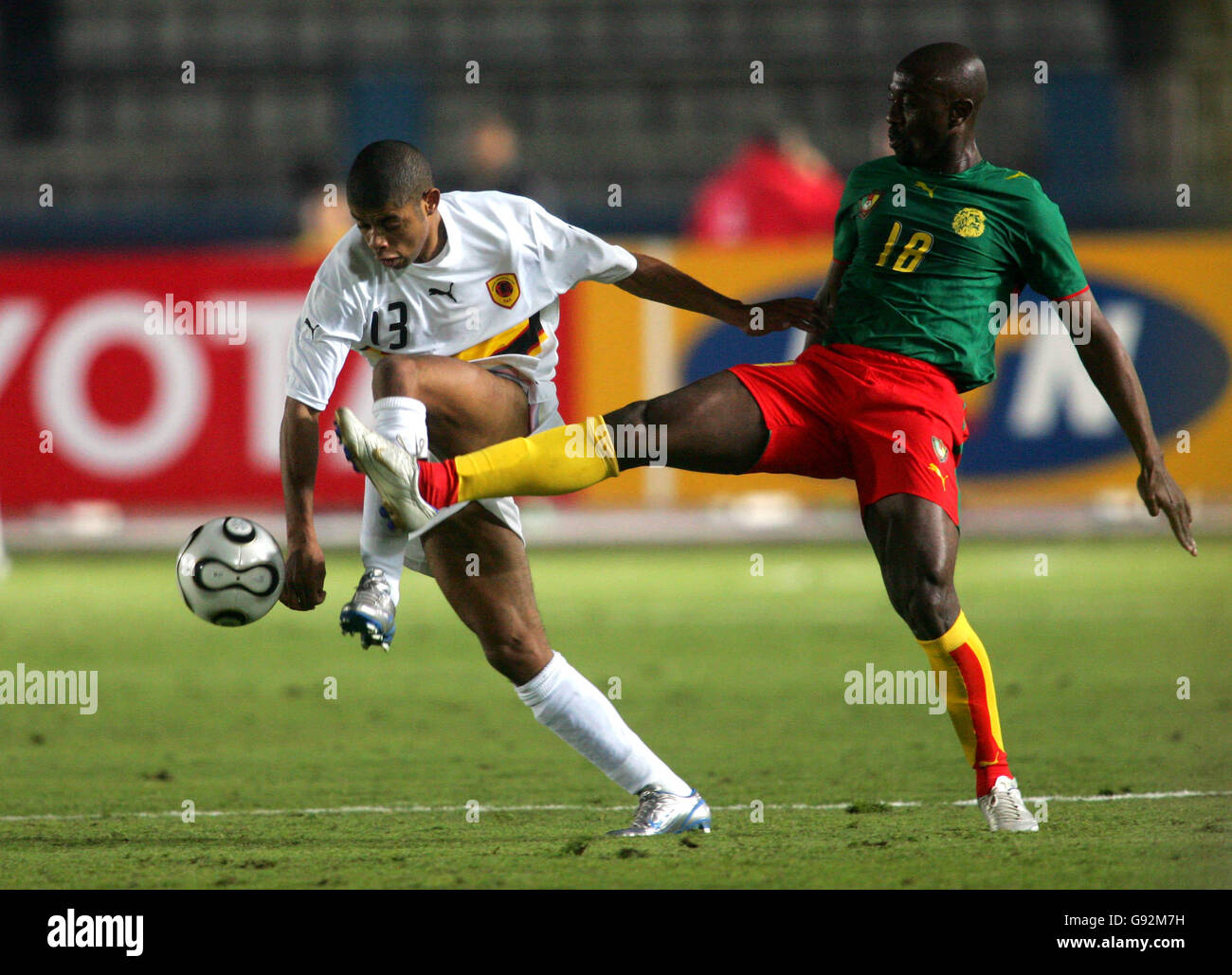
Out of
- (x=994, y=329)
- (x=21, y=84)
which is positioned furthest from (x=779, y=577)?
(x=21, y=84)

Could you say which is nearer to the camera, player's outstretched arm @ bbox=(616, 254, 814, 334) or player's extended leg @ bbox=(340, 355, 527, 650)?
player's extended leg @ bbox=(340, 355, 527, 650)

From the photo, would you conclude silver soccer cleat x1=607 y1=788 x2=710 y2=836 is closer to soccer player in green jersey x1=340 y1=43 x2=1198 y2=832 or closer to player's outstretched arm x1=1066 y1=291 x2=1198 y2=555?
soccer player in green jersey x1=340 y1=43 x2=1198 y2=832

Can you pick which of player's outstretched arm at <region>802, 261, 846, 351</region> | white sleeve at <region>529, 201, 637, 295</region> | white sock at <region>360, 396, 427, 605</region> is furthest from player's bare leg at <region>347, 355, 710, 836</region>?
player's outstretched arm at <region>802, 261, 846, 351</region>

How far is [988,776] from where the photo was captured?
16.5ft

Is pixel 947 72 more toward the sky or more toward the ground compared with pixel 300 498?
more toward the sky

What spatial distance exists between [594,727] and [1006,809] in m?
1.14

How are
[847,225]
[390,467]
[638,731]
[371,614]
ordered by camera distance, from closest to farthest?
[390,467]
[371,614]
[847,225]
[638,731]

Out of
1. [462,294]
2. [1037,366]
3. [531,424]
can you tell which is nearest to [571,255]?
[462,294]

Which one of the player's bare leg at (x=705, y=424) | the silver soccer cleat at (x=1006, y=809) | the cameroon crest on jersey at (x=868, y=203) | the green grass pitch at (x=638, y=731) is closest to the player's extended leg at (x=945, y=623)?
the silver soccer cleat at (x=1006, y=809)

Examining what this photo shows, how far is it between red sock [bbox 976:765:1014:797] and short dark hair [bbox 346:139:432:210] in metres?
2.19

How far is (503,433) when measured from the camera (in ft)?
17.3

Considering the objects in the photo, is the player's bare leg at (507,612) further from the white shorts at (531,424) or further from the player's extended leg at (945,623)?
the player's extended leg at (945,623)

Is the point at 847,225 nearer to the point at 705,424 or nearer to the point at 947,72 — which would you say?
the point at 947,72

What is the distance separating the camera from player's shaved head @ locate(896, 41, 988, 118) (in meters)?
5.03
